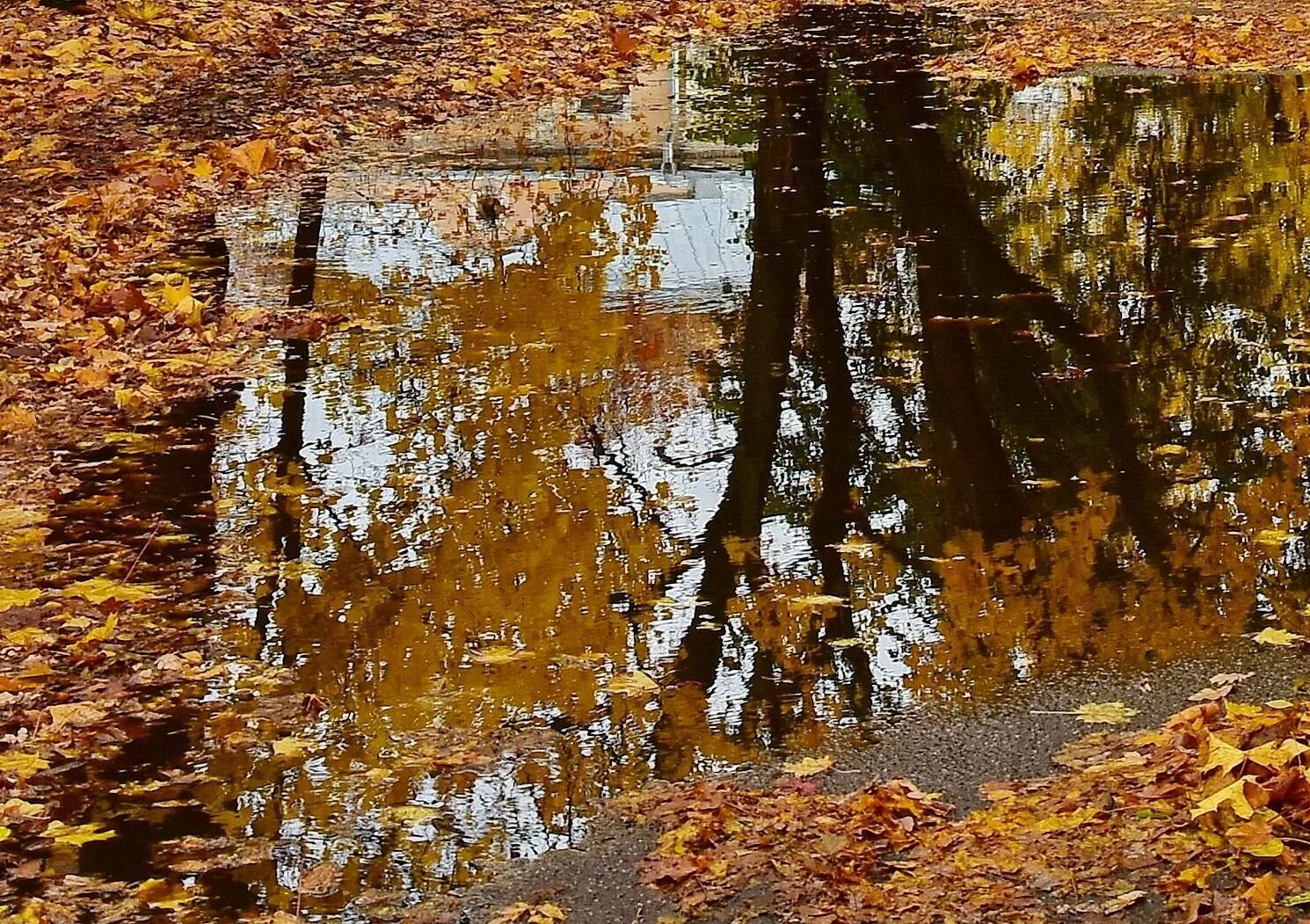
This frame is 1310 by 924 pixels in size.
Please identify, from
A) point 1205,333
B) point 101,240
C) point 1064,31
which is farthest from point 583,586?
point 1064,31

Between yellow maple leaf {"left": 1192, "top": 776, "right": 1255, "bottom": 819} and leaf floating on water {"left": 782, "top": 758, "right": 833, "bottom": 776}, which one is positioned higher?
yellow maple leaf {"left": 1192, "top": 776, "right": 1255, "bottom": 819}

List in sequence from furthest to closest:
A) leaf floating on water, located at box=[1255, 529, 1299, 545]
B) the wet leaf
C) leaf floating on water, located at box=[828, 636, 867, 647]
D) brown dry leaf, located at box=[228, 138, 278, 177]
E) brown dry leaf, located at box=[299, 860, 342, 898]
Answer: brown dry leaf, located at box=[228, 138, 278, 177]
leaf floating on water, located at box=[1255, 529, 1299, 545]
the wet leaf
leaf floating on water, located at box=[828, 636, 867, 647]
brown dry leaf, located at box=[299, 860, 342, 898]

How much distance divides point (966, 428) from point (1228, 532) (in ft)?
4.97

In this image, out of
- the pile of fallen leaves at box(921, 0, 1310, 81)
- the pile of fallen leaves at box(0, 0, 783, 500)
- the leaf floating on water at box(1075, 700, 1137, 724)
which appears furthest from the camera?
the pile of fallen leaves at box(921, 0, 1310, 81)

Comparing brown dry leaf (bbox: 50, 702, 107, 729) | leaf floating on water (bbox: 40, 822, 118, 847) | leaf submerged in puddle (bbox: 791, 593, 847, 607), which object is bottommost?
leaf floating on water (bbox: 40, 822, 118, 847)

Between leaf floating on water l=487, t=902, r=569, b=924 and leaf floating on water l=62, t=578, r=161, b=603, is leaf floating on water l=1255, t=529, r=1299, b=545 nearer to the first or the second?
leaf floating on water l=487, t=902, r=569, b=924

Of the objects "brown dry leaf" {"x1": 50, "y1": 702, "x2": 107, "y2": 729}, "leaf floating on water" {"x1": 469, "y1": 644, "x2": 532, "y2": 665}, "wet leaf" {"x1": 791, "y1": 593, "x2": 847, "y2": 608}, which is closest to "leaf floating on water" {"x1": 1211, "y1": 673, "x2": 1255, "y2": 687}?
"wet leaf" {"x1": 791, "y1": 593, "x2": 847, "y2": 608}

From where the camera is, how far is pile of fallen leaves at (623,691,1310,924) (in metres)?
3.97

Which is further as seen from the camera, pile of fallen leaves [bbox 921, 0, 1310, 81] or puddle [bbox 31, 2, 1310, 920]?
pile of fallen leaves [bbox 921, 0, 1310, 81]

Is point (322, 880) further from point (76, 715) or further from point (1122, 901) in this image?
point (1122, 901)

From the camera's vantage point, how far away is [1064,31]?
18844mm

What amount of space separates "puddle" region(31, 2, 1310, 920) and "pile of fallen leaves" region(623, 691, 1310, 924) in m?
0.49

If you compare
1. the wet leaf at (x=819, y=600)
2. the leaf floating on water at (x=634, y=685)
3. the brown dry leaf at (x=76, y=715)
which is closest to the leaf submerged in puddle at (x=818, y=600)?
the wet leaf at (x=819, y=600)

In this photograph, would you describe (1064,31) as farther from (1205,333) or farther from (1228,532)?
(1228,532)
